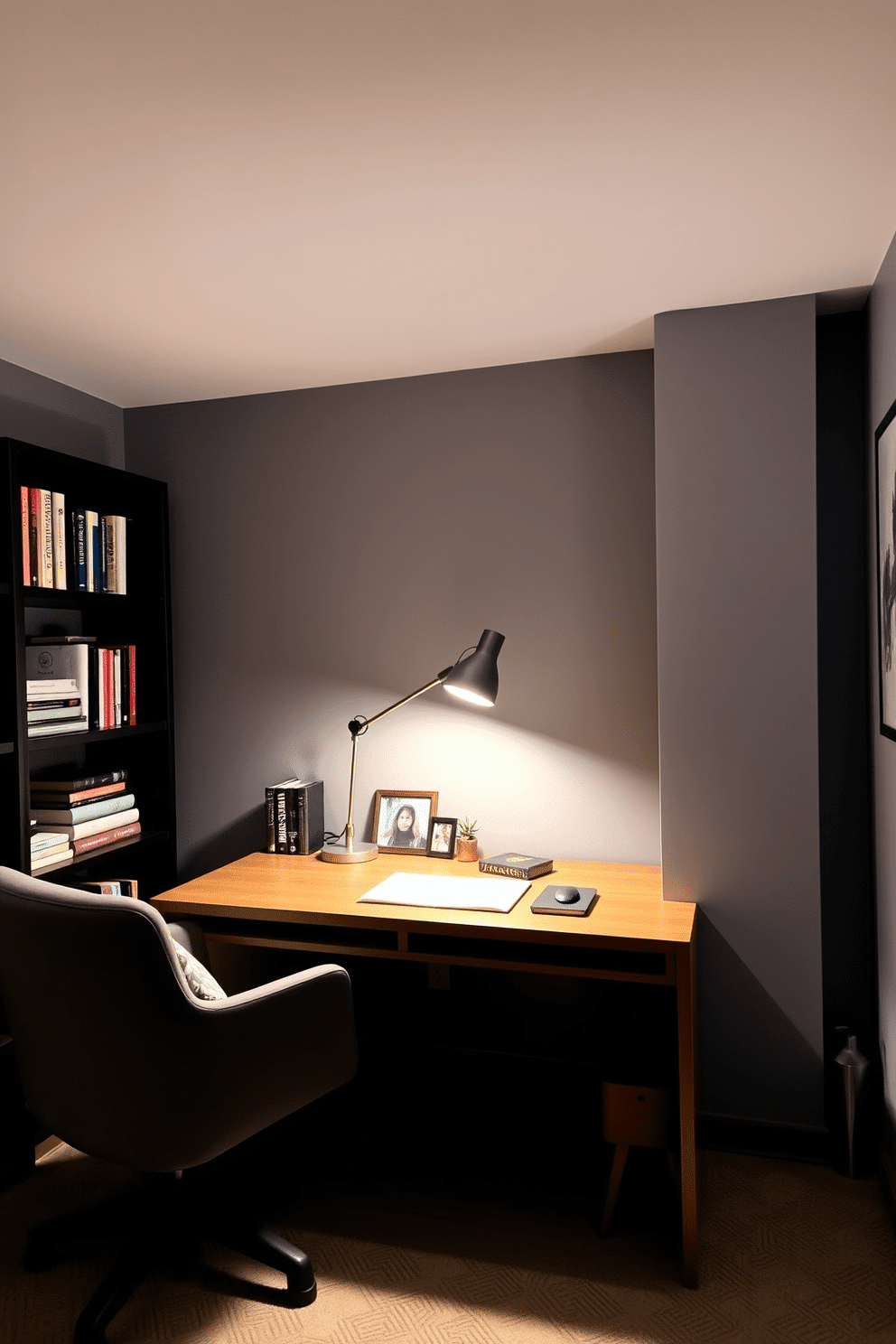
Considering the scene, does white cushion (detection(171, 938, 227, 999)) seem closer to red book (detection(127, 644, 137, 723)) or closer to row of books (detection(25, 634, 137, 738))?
row of books (detection(25, 634, 137, 738))

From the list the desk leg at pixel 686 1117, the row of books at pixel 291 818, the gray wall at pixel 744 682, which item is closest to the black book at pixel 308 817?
the row of books at pixel 291 818

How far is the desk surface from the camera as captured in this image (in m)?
2.04

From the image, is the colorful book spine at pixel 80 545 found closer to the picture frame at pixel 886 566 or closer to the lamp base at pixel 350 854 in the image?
the lamp base at pixel 350 854

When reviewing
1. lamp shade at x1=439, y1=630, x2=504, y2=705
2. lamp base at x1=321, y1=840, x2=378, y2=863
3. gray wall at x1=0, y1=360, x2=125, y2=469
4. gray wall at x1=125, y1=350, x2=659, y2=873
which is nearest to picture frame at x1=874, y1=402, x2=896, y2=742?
gray wall at x1=125, y1=350, x2=659, y2=873

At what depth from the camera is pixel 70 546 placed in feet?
8.54

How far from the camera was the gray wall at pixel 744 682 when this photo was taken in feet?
7.45

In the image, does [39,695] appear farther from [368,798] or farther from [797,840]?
[797,840]

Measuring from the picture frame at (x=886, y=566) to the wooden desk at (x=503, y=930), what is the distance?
68cm

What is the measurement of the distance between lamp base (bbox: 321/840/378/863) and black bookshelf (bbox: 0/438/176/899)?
63 cm

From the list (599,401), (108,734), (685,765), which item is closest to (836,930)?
(685,765)

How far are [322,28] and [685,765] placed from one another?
179 centimetres

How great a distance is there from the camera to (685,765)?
92.5 inches

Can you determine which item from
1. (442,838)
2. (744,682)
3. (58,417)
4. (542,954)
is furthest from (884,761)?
(58,417)

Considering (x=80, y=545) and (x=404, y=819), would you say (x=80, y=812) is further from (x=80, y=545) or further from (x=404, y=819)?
(x=404, y=819)
